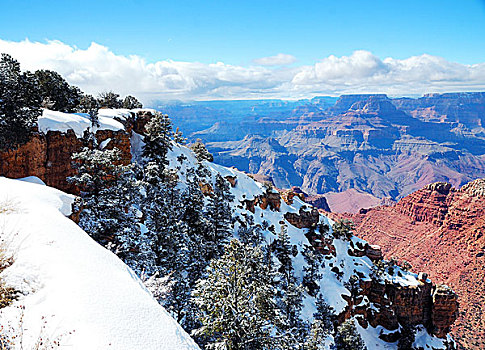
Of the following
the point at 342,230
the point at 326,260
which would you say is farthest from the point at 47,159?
the point at 342,230

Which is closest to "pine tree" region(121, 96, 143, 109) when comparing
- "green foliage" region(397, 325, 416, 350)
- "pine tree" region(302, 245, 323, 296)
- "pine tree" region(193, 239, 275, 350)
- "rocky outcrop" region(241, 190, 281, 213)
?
"rocky outcrop" region(241, 190, 281, 213)

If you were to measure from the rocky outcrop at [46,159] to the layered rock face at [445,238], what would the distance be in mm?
72365

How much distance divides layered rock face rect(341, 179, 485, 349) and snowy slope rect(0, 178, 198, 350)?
67786mm

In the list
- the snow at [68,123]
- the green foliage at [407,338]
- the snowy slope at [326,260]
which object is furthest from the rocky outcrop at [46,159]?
the green foliage at [407,338]

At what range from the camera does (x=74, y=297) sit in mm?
7016

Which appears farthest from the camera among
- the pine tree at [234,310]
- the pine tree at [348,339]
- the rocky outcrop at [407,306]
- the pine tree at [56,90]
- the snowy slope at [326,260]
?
the rocky outcrop at [407,306]

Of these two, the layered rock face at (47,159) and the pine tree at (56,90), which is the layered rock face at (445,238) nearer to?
the layered rock face at (47,159)

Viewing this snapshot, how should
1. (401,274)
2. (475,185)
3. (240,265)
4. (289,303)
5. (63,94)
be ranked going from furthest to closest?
1. (475,185)
2. (401,274)
3. (63,94)
4. (289,303)
5. (240,265)

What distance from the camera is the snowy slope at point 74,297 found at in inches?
241

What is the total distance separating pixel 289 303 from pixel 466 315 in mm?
64610

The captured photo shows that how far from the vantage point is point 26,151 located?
25.6m

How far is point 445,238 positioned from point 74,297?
13858cm

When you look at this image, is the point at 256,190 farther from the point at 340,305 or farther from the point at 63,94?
the point at 63,94

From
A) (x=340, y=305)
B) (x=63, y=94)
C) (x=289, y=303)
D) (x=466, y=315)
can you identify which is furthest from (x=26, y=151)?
(x=466, y=315)
